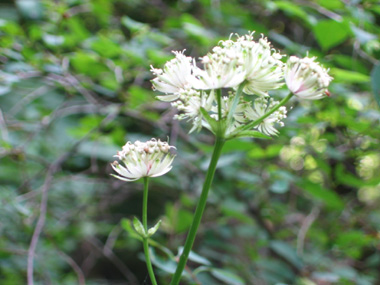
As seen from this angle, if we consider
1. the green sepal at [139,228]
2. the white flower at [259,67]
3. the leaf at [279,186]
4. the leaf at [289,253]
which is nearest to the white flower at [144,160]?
the green sepal at [139,228]

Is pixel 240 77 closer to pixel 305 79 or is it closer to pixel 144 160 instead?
pixel 305 79

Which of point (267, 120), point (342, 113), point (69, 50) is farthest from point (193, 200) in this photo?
point (267, 120)

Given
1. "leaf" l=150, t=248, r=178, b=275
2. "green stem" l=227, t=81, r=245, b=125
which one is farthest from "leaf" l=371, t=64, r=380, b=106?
"leaf" l=150, t=248, r=178, b=275

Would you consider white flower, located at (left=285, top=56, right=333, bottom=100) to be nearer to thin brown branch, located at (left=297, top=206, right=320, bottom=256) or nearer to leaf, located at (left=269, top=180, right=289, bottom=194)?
leaf, located at (left=269, top=180, right=289, bottom=194)

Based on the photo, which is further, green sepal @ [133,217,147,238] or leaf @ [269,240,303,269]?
leaf @ [269,240,303,269]

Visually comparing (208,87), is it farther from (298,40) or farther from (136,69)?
(298,40)
